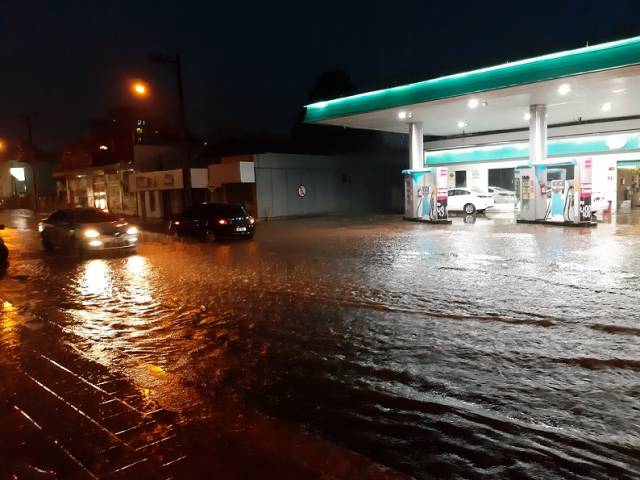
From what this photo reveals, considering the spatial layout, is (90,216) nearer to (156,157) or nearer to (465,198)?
(465,198)

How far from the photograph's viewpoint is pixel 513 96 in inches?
846

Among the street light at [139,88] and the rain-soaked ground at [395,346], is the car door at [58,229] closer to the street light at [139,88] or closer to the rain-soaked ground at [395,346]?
the rain-soaked ground at [395,346]

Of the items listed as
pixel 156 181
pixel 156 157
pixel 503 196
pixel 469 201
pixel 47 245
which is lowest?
pixel 47 245

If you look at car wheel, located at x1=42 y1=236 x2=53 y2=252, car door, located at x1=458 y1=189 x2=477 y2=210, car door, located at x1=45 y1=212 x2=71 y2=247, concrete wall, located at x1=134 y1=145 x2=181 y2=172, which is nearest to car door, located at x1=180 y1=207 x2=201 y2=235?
car door, located at x1=45 y1=212 x2=71 y2=247

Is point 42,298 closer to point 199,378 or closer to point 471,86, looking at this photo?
point 199,378

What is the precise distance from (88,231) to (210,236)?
15.3 ft

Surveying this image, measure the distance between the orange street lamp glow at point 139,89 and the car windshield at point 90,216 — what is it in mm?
5481

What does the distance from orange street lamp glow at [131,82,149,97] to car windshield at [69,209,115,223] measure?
5.48 m

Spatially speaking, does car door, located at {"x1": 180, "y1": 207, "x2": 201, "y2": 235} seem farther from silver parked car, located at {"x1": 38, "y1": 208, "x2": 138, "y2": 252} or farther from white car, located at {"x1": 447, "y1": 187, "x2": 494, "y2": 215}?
white car, located at {"x1": 447, "y1": 187, "x2": 494, "y2": 215}

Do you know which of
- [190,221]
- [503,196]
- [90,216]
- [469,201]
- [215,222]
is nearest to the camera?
[90,216]

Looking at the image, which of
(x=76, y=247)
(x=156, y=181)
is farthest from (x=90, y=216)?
(x=156, y=181)

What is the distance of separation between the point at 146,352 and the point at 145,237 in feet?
57.9

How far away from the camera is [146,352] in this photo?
6.66 m

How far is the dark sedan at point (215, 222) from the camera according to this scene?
20359 millimetres
